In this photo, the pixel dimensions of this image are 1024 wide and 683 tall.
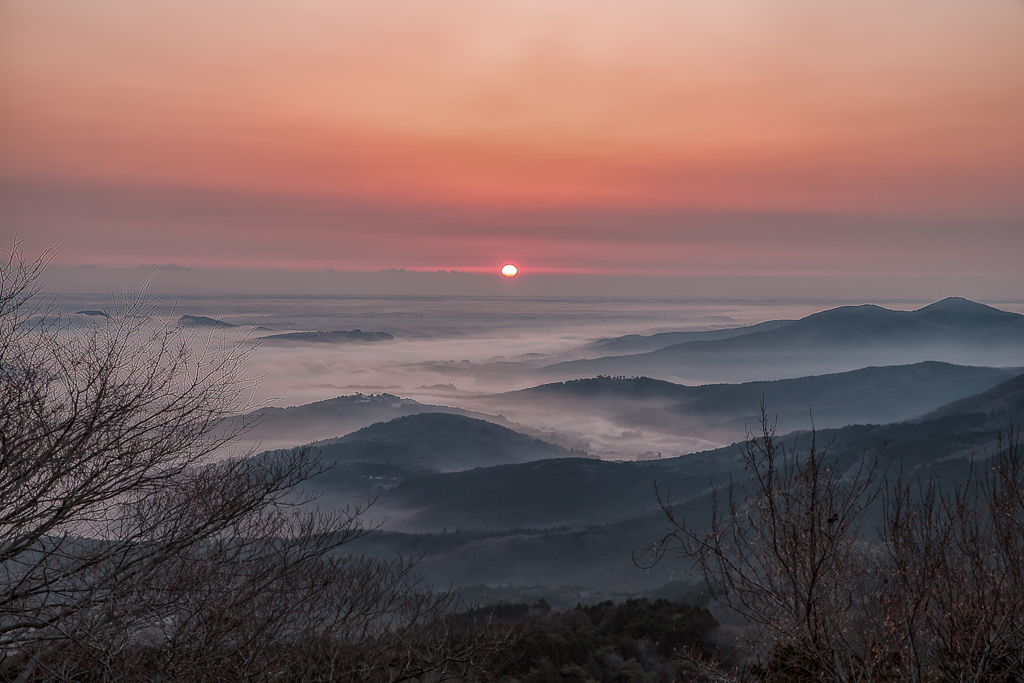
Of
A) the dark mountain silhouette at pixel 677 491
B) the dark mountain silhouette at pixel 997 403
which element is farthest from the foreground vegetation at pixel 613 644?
the dark mountain silhouette at pixel 997 403

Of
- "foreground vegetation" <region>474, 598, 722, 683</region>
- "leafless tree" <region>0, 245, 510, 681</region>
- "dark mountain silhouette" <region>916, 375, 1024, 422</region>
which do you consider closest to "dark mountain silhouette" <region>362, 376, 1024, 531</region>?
"dark mountain silhouette" <region>916, 375, 1024, 422</region>

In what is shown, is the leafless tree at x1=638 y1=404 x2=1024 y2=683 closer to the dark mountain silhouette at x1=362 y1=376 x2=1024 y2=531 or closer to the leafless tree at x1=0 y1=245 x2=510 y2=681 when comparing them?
the leafless tree at x1=0 y1=245 x2=510 y2=681

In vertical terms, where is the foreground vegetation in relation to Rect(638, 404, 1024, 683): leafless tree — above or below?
below

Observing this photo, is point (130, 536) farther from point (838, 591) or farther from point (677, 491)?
point (677, 491)

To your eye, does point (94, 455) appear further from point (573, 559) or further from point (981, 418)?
point (981, 418)

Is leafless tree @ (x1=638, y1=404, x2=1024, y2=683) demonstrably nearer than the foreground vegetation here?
Yes

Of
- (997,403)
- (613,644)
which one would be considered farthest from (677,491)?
(613,644)

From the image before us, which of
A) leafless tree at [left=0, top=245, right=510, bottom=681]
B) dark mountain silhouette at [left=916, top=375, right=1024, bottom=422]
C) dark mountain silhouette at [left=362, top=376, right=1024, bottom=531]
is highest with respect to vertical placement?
leafless tree at [left=0, top=245, right=510, bottom=681]

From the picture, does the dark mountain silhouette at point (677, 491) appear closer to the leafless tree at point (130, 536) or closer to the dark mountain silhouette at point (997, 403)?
the dark mountain silhouette at point (997, 403)
